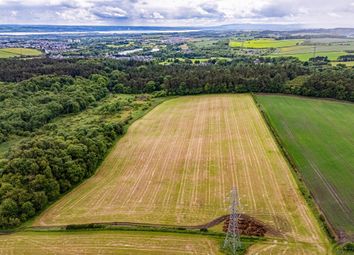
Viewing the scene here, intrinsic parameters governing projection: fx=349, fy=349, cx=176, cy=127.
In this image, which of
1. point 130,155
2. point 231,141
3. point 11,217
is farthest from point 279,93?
point 11,217

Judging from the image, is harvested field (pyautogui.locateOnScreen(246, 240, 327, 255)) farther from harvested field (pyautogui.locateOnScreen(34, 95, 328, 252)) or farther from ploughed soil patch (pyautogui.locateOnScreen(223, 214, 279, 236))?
ploughed soil patch (pyautogui.locateOnScreen(223, 214, 279, 236))

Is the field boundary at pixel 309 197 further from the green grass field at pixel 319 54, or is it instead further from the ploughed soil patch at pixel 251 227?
the green grass field at pixel 319 54

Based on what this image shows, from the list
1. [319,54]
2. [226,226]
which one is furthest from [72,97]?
[319,54]

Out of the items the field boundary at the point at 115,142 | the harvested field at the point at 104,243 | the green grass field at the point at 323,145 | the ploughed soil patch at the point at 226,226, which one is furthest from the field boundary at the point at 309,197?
the field boundary at the point at 115,142

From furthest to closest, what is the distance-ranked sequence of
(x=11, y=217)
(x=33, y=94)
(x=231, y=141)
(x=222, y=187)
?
(x=33, y=94) → (x=231, y=141) → (x=222, y=187) → (x=11, y=217)

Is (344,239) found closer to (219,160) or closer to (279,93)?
(219,160)

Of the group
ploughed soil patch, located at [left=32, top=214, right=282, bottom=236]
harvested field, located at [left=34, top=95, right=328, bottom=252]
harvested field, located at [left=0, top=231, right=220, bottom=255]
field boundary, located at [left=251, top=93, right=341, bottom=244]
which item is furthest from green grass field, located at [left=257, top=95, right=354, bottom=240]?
harvested field, located at [left=0, top=231, right=220, bottom=255]
